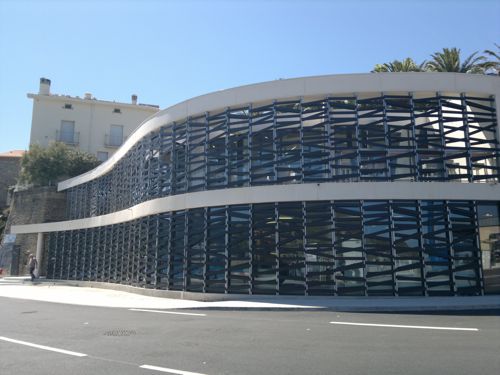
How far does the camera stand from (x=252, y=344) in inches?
301

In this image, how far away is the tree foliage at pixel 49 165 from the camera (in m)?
35.0

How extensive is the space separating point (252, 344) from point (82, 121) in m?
39.8

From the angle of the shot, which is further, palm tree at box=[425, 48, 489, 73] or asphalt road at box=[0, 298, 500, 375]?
palm tree at box=[425, 48, 489, 73]

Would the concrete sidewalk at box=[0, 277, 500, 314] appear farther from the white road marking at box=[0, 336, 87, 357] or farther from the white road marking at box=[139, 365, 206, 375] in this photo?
the white road marking at box=[139, 365, 206, 375]

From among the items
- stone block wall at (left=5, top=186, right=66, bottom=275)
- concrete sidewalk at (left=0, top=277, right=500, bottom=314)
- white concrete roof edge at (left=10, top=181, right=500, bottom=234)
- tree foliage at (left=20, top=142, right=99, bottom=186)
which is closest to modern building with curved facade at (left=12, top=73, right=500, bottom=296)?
white concrete roof edge at (left=10, top=181, right=500, bottom=234)

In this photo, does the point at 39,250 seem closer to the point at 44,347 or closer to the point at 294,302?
the point at 294,302

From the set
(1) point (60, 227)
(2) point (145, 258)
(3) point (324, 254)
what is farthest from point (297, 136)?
(1) point (60, 227)

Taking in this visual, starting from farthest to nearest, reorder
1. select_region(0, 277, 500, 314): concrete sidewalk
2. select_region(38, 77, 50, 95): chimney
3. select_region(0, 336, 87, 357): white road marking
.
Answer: select_region(38, 77, 50, 95): chimney < select_region(0, 277, 500, 314): concrete sidewalk < select_region(0, 336, 87, 357): white road marking

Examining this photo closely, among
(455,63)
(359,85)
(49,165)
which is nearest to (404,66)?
(455,63)

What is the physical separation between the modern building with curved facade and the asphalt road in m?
3.92

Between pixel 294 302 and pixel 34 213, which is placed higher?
pixel 34 213

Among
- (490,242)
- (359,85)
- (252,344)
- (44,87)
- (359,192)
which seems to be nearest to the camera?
(252,344)

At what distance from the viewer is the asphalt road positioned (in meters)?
6.07

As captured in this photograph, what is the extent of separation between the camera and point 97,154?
4234cm
